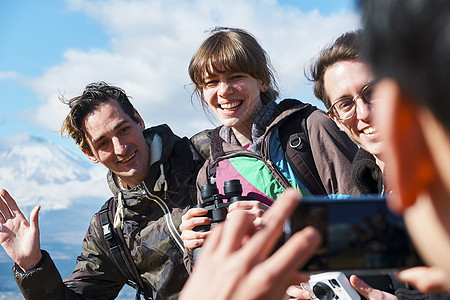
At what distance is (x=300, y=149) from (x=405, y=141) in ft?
8.61

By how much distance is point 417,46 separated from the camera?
84cm

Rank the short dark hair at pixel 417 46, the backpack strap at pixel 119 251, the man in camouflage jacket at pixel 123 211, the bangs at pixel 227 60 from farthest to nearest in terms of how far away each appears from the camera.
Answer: the backpack strap at pixel 119 251
the man in camouflage jacket at pixel 123 211
the bangs at pixel 227 60
the short dark hair at pixel 417 46

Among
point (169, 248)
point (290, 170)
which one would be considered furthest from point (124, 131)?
point (290, 170)

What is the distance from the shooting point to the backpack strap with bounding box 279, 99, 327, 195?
3439mm

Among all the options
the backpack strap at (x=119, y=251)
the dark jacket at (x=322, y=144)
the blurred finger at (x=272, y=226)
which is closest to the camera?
the blurred finger at (x=272, y=226)

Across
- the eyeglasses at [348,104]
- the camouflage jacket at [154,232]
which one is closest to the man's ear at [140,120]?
the camouflage jacket at [154,232]

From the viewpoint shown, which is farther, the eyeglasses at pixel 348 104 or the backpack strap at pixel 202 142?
the backpack strap at pixel 202 142

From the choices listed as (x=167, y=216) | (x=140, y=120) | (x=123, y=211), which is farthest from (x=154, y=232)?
(x=140, y=120)

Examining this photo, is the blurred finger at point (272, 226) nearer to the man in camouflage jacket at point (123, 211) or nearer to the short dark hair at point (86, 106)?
the man in camouflage jacket at point (123, 211)

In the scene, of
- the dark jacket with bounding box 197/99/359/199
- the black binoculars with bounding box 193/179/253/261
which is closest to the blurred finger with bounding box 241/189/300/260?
the black binoculars with bounding box 193/179/253/261

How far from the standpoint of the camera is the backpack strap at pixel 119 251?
4871 millimetres

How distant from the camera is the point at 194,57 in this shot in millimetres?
4145

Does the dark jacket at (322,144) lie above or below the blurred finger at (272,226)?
above

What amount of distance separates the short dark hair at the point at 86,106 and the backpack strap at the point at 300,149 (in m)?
2.44
